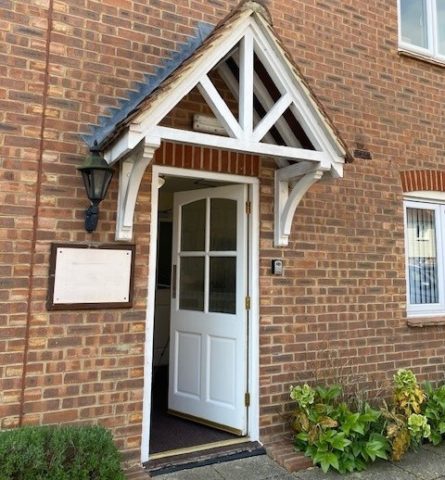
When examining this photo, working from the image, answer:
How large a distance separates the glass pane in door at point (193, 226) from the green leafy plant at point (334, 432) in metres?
1.64

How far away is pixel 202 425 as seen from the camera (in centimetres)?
426

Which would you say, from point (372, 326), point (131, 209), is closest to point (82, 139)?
point (131, 209)

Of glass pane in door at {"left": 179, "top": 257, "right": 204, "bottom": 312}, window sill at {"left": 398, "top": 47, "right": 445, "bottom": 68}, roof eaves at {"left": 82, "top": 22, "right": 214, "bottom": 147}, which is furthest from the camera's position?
window sill at {"left": 398, "top": 47, "right": 445, "bottom": 68}

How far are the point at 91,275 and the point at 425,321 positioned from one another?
3570 mm

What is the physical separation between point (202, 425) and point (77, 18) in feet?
11.9

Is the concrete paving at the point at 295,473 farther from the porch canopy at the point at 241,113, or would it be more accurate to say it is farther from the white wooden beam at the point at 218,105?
the white wooden beam at the point at 218,105

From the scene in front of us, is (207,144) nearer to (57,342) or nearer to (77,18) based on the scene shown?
(77,18)

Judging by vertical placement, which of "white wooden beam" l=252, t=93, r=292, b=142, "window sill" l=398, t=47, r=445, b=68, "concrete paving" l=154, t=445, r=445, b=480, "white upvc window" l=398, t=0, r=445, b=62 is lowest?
"concrete paving" l=154, t=445, r=445, b=480

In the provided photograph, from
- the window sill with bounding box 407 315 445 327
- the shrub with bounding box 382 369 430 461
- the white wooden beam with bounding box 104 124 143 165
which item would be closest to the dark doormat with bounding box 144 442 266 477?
the shrub with bounding box 382 369 430 461

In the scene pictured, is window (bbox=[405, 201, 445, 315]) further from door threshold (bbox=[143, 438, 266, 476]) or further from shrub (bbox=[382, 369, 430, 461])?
door threshold (bbox=[143, 438, 266, 476])

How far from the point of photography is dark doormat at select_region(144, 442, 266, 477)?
3418mm

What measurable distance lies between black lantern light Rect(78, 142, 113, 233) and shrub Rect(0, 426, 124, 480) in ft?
4.72

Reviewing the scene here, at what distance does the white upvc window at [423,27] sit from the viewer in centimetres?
549

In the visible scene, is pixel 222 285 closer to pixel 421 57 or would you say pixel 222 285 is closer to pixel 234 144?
pixel 234 144
